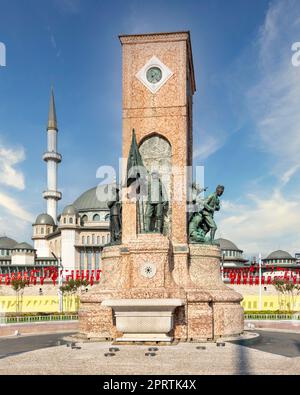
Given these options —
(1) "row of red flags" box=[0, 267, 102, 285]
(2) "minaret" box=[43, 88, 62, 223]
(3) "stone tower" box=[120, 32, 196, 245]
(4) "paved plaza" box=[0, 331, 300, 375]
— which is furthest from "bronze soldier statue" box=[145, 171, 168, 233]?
(2) "minaret" box=[43, 88, 62, 223]

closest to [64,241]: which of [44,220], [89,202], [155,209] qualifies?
[44,220]

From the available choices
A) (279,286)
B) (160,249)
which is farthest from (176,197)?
(279,286)

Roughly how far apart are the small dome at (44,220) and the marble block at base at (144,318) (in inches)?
3901

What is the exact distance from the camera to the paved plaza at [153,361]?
1266cm

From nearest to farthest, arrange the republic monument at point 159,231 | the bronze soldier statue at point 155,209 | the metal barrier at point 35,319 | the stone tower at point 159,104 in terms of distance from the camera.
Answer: the republic monument at point 159,231
the bronze soldier statue at point 155,209
the stone tower at point 159,104
the metal barrier at point 35,319

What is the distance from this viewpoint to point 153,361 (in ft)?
46.0

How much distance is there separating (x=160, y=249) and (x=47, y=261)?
8848 centimetres

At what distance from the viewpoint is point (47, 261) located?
342ft

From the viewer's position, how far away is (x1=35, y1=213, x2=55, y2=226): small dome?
114 m

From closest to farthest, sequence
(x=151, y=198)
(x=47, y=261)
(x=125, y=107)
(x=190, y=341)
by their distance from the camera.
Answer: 1. (x=190, y=341)
2. (x=151, y=198)
3. (x=125, y=107)
4. (x=47, y=261)

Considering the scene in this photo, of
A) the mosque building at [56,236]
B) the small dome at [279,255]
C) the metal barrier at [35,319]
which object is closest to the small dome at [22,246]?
the mosque building at [56,236]

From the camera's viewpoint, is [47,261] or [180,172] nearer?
[180,172]

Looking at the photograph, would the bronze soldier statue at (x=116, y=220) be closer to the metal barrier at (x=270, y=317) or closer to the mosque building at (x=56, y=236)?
the metal barrier at (x=270, y=317)
